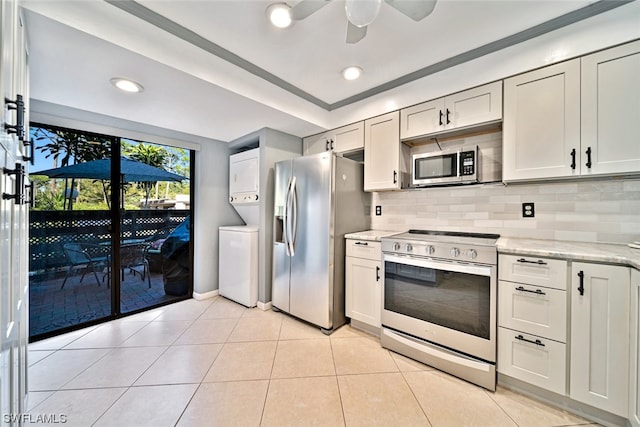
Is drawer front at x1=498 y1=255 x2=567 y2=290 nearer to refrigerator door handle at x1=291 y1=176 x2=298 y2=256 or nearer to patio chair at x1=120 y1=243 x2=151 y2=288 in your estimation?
refrigerator door handle at x1=291 y1=176 x2=298 y2=256

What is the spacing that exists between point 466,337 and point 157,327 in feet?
9.51

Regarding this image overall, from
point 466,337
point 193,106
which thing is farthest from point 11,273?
point 466,337

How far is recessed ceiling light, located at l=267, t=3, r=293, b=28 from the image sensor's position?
1.52m

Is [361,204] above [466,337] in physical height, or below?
above

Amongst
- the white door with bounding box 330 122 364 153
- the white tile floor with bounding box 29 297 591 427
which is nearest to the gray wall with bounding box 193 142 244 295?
the white tile floor with bounding box 29 297 591 427

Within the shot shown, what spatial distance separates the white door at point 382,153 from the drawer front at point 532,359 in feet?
5.00

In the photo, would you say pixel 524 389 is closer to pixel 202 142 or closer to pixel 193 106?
pixel 193 106

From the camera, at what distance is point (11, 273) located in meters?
0.97

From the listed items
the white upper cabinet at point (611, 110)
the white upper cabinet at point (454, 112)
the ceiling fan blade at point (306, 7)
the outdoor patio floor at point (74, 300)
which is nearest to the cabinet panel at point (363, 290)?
the white upper cabinet at point (454, 112)

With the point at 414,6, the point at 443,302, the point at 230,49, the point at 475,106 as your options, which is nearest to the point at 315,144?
the point at 230,49

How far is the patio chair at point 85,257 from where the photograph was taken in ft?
8.21

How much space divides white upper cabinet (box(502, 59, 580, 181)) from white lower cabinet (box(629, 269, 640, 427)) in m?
0.80

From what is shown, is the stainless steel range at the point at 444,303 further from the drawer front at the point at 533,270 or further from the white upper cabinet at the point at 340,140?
the white upper cabinet at the point at 340,140

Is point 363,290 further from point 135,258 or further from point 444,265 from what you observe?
point 135,258
